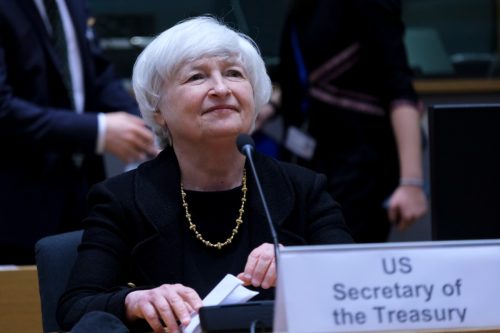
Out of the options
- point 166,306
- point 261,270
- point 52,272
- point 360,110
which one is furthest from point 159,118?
point 360,110

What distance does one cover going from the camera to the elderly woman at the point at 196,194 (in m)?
2.62

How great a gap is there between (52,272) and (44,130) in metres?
0.87

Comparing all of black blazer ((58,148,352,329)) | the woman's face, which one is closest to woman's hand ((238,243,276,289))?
black blazer ((58,148,352,329))

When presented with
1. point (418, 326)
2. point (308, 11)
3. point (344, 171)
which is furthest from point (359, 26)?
point (418, 326)

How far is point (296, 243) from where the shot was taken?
2.68 meters

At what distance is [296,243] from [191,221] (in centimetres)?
24

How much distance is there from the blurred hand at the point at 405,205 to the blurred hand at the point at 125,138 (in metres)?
0.89

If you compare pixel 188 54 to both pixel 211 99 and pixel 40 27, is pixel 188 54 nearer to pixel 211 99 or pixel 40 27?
pixel 211 99

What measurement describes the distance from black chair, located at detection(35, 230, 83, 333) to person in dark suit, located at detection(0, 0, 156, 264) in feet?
2.70

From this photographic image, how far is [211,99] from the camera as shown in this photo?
105 inches

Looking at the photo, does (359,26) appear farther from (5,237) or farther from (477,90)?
(477,90)

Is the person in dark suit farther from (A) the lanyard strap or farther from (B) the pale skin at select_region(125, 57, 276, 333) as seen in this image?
(B) the pale skin at select_region(125, 57, 276, 333)

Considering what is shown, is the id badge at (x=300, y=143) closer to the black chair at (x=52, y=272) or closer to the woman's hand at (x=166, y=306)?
the black chair at (x=52, y=272)

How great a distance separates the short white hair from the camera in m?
2.68
